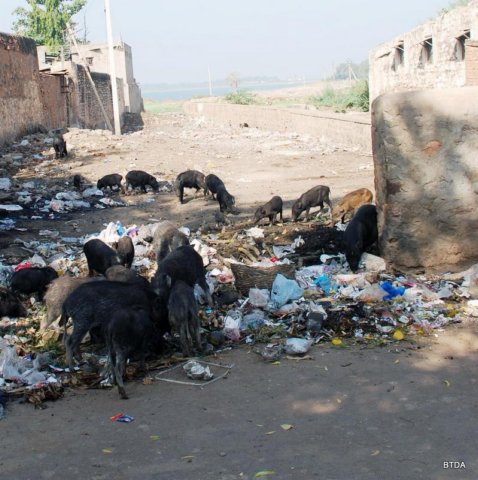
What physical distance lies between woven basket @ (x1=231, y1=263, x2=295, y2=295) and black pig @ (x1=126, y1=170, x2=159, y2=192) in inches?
300

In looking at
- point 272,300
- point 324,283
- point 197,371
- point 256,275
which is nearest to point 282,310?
point 272,300

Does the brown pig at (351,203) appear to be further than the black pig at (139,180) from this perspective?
No

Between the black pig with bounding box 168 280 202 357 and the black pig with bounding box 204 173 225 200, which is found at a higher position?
the black pig with bounding box 204 173 225 200

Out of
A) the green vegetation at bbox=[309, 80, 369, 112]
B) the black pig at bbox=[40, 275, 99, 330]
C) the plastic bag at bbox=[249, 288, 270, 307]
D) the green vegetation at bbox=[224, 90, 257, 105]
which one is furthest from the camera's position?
the green vegetation at bbox=[224, 90, 257, 105]

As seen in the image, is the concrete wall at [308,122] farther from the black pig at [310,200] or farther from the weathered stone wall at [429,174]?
the weathered stone wall at [429,174]

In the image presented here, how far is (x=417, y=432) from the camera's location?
450cm

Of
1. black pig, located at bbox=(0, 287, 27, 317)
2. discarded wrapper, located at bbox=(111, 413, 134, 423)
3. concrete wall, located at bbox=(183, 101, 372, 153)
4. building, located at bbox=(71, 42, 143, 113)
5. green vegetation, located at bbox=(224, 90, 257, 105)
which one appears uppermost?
building, located at bbox=(71, 42, 143, 113)

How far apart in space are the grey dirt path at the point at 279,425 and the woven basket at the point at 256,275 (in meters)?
1.58

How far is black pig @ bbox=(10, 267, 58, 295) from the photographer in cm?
768

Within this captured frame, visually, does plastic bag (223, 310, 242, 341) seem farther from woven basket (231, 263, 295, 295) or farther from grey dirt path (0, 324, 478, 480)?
woven basket (231, 263, 295, 295)

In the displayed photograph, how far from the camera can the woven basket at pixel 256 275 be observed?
7.52 m

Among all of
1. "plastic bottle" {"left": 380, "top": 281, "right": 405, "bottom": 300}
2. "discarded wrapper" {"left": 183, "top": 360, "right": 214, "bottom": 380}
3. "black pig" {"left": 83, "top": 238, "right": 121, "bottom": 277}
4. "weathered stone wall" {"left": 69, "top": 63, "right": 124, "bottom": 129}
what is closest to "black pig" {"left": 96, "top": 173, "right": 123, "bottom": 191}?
"black pig" {"left": 83, "top": 238, "right": 121, "bottom": 277}

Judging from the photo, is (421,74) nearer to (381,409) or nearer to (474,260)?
(474,260)

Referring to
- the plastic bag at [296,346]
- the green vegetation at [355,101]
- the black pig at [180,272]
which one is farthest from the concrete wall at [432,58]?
the plastic bag at [296,346]
